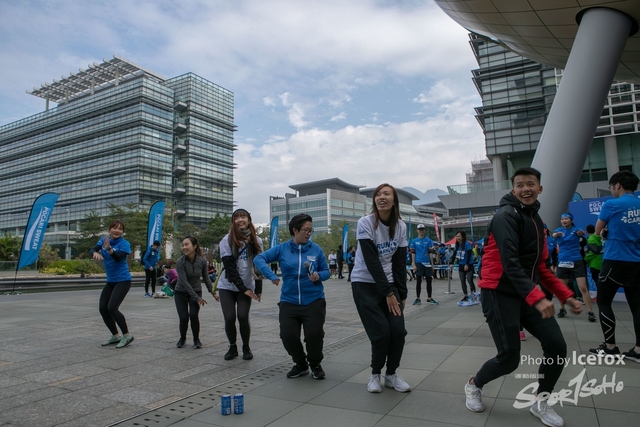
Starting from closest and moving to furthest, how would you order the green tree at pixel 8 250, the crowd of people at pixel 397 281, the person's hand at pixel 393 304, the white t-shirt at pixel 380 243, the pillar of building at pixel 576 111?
the crowd of people at pixel 397 281, the person's hand at pixel 393 304, the white t-shirt at pixel 380 243, the pillar of building at pixel 576 111, the green tree at pixel 8 250

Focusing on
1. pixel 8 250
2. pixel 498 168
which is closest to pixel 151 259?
pixel 8 250

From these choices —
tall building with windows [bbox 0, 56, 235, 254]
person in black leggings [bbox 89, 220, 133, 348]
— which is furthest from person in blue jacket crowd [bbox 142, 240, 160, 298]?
tall building with windows [bbox 0, 56, 235, 254]

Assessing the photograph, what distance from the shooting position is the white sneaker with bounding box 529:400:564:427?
3.04m

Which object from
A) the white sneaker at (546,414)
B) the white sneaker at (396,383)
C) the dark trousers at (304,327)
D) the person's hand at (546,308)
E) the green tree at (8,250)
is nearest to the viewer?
the person's hand at (546,308)

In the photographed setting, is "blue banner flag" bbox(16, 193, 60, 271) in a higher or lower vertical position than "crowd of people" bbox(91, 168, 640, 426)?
higher

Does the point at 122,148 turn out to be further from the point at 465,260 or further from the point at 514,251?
the point at 514,251

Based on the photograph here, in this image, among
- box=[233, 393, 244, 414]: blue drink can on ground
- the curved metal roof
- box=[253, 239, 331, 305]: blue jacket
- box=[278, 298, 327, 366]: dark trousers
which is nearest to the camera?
box=[233, 393, 244, 414]: blue drink can on ground

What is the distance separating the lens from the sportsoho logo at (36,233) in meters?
15.6

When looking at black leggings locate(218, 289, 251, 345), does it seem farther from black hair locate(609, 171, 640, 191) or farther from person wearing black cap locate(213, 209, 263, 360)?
black hair locate(609, 171, 640, 191)

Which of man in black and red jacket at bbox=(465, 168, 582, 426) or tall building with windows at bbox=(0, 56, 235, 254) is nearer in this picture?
man in black and red jacket at bbox=(465, 168, 582, 426)

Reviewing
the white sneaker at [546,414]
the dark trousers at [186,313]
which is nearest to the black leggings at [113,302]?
the dark trousers at [186,313]

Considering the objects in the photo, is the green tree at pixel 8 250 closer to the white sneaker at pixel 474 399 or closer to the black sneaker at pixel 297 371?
the black sneaker at pixel 297 371

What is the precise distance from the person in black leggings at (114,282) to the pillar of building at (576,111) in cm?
1207

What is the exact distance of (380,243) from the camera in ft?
13.5
